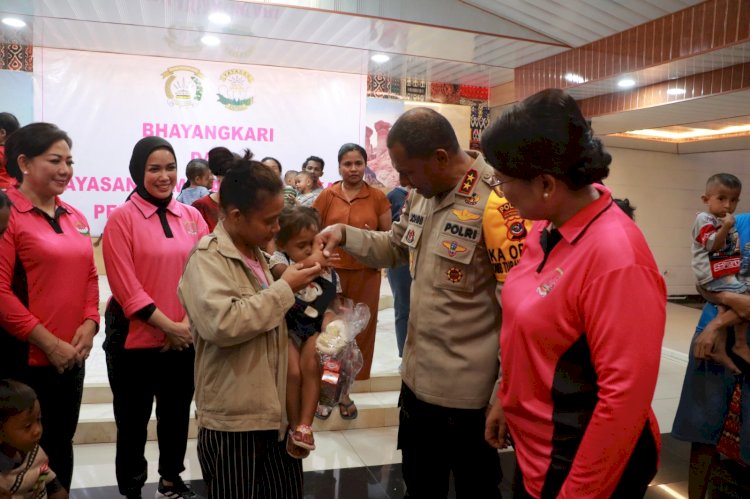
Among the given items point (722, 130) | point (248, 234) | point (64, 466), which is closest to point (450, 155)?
point (248, 234)

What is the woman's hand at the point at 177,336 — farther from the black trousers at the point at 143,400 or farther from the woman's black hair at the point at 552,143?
the woman's black hair at the point at 552,143

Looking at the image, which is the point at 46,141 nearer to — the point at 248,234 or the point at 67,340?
the point at 67,340

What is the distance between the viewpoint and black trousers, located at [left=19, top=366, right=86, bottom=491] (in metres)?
2.11

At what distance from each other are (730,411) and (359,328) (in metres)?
1.83

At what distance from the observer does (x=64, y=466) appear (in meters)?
2.20

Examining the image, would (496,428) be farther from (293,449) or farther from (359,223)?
(359,223)

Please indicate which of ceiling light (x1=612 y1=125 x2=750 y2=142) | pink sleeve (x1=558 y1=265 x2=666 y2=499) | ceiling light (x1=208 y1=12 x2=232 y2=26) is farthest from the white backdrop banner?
pink sleeve (x1=558 y1=265 x2=666 y2=499)

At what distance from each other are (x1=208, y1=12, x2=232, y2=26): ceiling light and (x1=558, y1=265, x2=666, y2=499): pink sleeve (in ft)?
16.2

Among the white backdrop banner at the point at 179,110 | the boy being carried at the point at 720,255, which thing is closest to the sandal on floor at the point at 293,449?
the boy being carried at the point at 720,255

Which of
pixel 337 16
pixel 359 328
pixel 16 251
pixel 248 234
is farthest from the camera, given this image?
pixel 337 16

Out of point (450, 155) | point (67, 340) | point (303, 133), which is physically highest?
point (303, 133)

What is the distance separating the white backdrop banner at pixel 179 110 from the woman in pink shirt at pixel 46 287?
4929 millimetres

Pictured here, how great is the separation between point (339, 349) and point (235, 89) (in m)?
5.71

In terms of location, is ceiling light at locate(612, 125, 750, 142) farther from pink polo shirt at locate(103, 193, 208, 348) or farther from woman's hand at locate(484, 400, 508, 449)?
woman's hand at locate(484, 400, 508, 449)
